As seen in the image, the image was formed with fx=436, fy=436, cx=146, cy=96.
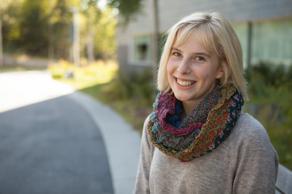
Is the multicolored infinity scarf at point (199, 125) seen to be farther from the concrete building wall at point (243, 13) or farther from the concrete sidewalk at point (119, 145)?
the concrete building wall at point (243, 13)

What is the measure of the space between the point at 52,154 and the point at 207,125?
643 cm

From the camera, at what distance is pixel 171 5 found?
1841 cm

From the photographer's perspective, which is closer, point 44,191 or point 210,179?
point 210,179

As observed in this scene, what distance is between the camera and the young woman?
6.31 ft

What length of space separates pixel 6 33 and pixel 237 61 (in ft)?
174

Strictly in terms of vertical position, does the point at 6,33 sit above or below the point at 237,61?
below

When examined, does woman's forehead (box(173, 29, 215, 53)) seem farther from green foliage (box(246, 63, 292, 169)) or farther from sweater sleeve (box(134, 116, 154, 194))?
green foliage (box(246, 63, 292, 169))

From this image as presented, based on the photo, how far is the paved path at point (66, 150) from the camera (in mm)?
6258

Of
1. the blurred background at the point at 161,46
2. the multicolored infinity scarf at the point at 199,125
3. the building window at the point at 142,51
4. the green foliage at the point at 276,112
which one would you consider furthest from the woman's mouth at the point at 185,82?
the building window at the point at 142,51

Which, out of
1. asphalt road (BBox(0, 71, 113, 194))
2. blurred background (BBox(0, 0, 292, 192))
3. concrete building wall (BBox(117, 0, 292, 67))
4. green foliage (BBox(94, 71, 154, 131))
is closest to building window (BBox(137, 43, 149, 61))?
blurred background (BBox(0, 0, 292, 192))

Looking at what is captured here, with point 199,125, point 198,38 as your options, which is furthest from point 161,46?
point 199,125

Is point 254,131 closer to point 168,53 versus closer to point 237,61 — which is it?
point 237,61

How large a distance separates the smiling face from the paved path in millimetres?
3941

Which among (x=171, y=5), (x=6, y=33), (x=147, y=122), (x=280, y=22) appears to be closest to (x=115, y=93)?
(x=171, y=5)
